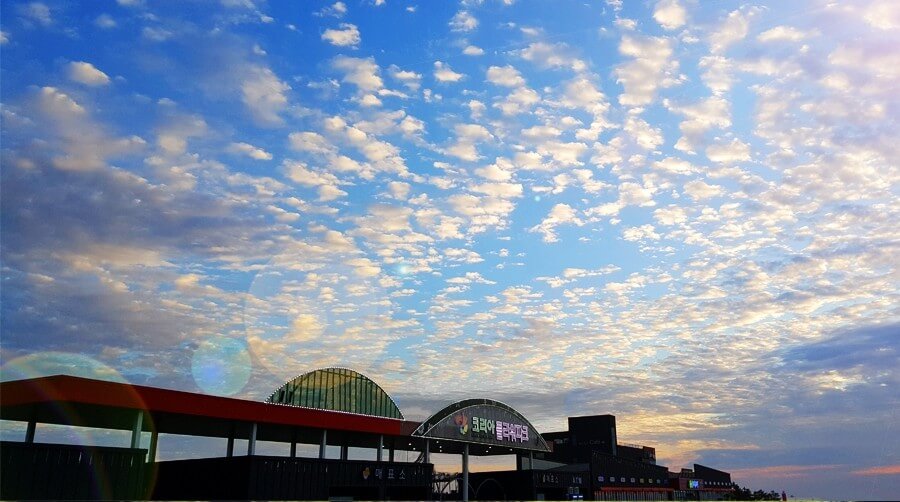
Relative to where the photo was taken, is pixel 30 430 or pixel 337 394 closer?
pixel 30 430

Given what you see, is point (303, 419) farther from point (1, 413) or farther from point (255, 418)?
point (1, 413)

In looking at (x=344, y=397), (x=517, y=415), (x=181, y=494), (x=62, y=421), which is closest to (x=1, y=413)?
(x=62, y=421)

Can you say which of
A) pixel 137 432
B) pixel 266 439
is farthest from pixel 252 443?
pixel 266 439

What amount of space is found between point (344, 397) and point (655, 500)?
7097cm

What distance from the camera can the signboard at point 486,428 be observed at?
2463 inches

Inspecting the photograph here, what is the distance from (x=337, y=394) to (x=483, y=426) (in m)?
15.7

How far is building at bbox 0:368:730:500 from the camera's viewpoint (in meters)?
39.5

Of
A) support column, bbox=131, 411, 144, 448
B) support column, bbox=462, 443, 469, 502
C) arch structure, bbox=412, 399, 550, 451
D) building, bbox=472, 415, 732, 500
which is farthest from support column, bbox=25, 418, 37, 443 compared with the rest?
building, bbox=472, 415, 732, 500

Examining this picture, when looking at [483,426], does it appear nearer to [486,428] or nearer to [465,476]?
[486,428]

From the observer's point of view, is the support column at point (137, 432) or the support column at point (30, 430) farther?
the support column at point (30, 430)

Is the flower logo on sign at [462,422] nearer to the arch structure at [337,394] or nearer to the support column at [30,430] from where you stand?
the arch structure at [337,394]

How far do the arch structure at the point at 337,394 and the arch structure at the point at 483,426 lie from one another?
6163 millimetres

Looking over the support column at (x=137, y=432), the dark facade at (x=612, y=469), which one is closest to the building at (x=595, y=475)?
the dark facade at (x=612, y=469)

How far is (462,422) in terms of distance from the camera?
64.2 metres
